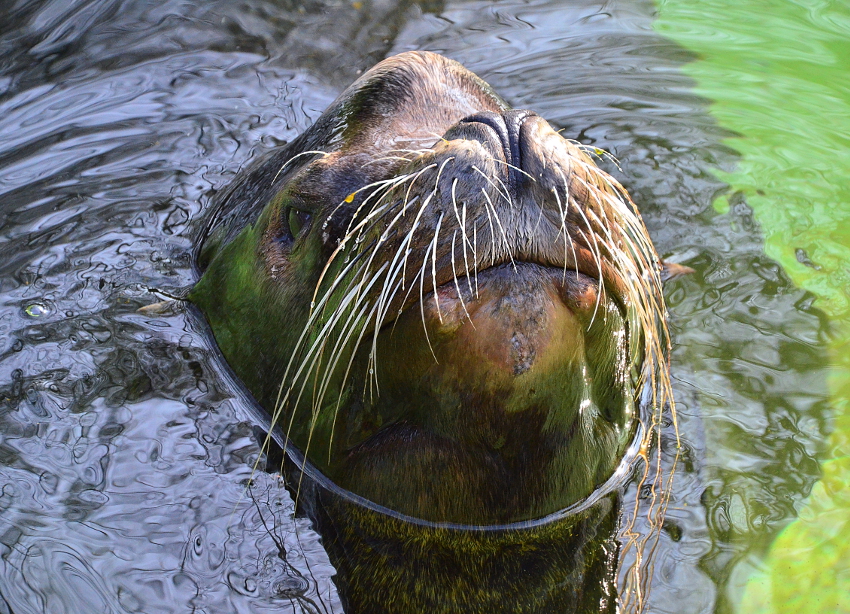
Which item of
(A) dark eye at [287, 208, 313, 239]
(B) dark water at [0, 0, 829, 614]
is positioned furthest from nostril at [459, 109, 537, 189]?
(B) dark water at [0, 0, 829, 614]

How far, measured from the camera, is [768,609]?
3578mm

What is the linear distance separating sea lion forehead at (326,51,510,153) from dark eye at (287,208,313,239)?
0.94 feet

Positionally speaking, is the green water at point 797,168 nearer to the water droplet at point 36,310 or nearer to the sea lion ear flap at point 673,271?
the sea lion ear flap at point 673,271

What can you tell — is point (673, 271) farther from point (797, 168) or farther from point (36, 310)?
point (36, 310)

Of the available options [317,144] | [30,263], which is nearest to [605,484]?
[317,144]

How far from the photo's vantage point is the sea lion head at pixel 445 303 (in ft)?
9.41

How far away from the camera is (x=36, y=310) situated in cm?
461

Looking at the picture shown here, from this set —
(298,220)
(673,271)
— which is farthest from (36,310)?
(673,271)

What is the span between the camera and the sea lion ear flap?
502cm

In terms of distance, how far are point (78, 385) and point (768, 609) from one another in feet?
9.03

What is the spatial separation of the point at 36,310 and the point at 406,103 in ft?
6.37

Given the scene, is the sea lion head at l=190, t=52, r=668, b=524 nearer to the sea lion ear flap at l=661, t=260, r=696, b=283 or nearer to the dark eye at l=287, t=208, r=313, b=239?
the dark eye at l=287, t=208, r=313, b=239

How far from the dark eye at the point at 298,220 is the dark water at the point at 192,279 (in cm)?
79

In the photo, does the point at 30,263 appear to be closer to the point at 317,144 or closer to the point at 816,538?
the point at 317,144
